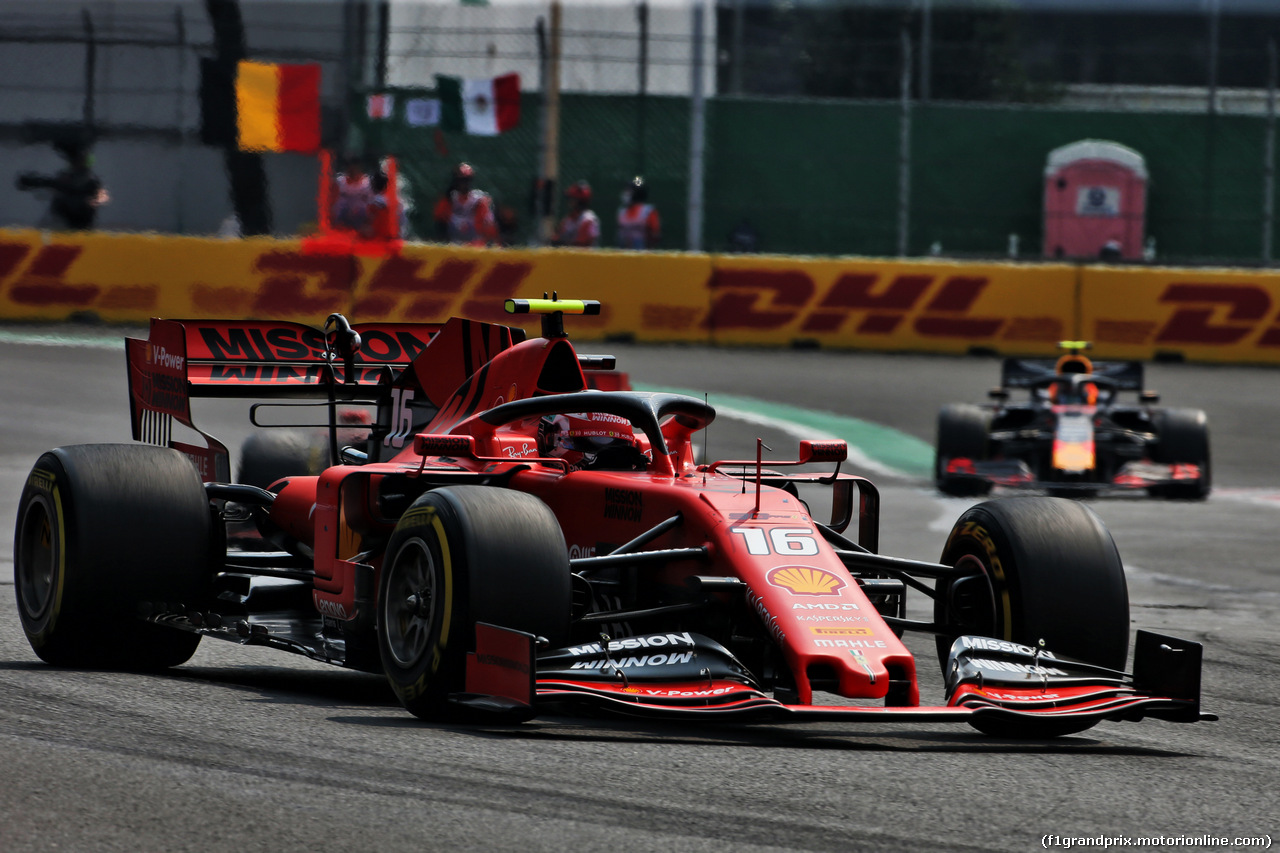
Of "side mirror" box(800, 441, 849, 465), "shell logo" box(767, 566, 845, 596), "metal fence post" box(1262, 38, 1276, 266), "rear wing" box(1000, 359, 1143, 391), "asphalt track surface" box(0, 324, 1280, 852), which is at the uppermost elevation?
"metal fence post" box(1262, 38, 1276, 266)

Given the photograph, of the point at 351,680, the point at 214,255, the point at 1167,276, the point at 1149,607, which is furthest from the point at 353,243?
the point at 351,680

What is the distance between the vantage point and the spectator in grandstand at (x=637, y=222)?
2720 centimetres

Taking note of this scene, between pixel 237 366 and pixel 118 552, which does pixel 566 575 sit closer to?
pixel 118 552

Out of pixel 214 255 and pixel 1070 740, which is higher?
pixel 214 255

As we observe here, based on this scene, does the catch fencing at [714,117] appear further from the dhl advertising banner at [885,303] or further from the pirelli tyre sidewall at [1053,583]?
the pirelli tyre sidewall at [1053,583]

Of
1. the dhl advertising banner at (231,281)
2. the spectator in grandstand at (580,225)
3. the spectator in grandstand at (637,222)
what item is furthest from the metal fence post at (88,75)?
the spectator in grandstand at (637,222)

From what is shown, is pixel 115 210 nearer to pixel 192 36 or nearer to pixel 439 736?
pixel 192 36

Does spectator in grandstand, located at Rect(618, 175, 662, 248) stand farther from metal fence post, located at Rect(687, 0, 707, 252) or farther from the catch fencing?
metal fence post, located at Rect(687, 0, 707, 252)

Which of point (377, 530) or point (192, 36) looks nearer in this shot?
point (377, 530)

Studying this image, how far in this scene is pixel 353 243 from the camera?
70.5ft

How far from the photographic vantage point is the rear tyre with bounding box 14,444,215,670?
6.87 metres

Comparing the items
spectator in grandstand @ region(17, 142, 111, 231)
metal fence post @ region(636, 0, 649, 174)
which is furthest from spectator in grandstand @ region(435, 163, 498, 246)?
spectator in grandstand @ region(17, 142, 111, 231)

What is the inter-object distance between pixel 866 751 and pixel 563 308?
2.82 metres

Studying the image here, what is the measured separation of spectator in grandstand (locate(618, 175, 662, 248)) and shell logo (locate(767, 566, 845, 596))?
21.4 meters
